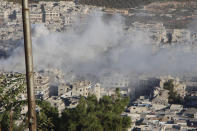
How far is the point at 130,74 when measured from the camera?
1073cm

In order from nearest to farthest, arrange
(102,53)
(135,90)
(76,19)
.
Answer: (135,90), (102,53), (76,19)

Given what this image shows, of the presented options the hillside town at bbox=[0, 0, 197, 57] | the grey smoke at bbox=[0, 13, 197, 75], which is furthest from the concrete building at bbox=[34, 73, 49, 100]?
the hillside town at bbox=[0, 0, 197, 57]

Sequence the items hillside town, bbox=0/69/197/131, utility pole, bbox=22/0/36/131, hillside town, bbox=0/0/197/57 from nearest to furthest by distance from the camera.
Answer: utility pole, bbox=22/0/36/131, hillside town, bbox=0/69/197/131, hillside town, bbox=0/0/197/57

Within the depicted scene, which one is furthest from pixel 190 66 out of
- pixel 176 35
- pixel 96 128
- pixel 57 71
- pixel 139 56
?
pixel 96 128

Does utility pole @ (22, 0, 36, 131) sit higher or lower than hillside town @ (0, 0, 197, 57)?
higher

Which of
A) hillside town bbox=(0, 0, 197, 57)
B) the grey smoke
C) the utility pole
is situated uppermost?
the utility pole

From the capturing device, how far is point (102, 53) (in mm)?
13664

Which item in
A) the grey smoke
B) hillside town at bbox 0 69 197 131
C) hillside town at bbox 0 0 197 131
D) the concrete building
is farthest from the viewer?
the grey smoke

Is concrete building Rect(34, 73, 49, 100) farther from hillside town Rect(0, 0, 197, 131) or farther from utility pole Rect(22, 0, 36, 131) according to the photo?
utility pole Rect(22, 0, 36, 131)

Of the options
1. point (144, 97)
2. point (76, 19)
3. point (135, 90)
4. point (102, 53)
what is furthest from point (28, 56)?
point (76, 19)

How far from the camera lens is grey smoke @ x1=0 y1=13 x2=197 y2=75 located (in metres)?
11.6

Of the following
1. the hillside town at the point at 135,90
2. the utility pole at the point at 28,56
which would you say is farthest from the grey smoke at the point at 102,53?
the utility pole at the point at 28,56

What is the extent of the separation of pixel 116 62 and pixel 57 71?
253 centimetres

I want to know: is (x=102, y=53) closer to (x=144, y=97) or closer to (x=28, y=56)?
(x=144, y=97)
